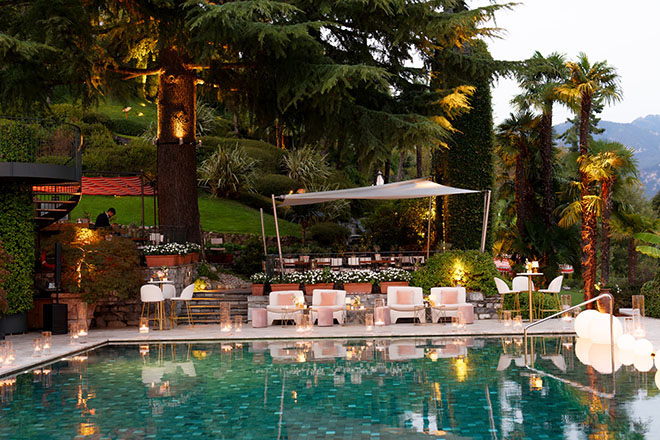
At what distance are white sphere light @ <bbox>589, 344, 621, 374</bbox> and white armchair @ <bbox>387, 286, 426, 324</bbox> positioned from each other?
439cm

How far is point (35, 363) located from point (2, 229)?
442cm

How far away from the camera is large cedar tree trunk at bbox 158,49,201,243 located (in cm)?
1936

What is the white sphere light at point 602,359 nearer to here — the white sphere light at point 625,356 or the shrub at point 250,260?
the white sphere light at point 625,356

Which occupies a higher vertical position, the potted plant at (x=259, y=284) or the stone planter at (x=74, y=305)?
the potted plant at (x=259, y=284)

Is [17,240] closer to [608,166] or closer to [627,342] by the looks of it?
[627,342]

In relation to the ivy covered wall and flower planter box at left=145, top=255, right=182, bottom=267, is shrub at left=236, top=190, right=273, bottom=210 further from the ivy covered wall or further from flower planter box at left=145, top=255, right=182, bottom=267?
flower planter box at left=145, top=255, right=182, bottom=267

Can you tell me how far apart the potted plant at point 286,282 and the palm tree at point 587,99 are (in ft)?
27.9

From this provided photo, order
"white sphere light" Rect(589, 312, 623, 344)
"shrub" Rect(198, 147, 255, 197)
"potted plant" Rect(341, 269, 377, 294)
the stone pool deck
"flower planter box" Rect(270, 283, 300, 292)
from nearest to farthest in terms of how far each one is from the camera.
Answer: "white sphere light" Rect(589, 312, 623, 344)
the stone pool deck
"flower planter box" Rect(270, 283, 300, 292)
"potted plant" Rect(341, 269, 377, 294)
"shrub" Rect(198, 147, 255, 197)

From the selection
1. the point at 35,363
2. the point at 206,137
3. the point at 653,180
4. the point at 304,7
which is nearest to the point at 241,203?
the point at 206,137

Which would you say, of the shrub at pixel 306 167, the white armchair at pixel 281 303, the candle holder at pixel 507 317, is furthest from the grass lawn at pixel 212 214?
the candle holder at pixel 507 317

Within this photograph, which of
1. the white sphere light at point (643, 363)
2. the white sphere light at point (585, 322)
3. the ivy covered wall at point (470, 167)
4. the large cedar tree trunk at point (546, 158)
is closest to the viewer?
the white sphere light at point (643, 363)

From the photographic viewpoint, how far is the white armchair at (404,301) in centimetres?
1592

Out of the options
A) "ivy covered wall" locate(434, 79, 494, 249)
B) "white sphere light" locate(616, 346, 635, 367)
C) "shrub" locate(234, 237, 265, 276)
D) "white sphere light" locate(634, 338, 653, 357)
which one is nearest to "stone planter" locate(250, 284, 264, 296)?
"ivy covered wall" locate(434, 79, 494, 249)

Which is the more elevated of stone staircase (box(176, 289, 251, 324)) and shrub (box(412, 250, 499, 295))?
shrub (box(412, 250, 499, 295))
